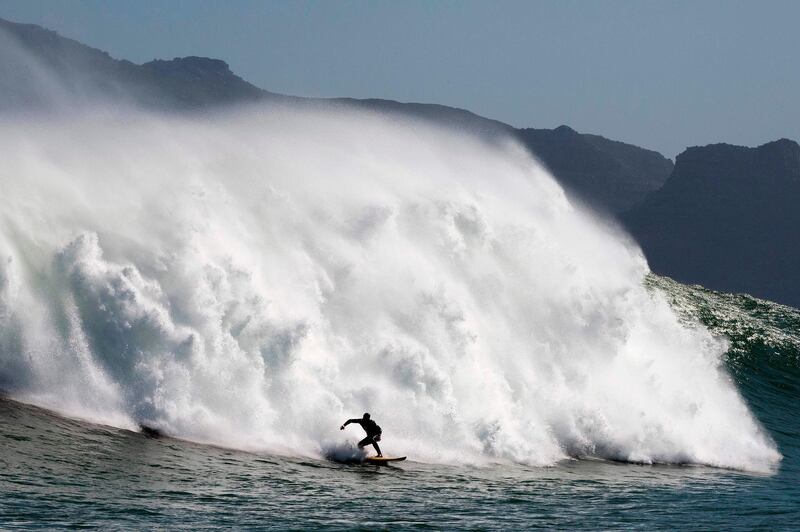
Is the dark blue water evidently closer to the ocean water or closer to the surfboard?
the ocean water

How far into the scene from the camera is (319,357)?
21.8 meters

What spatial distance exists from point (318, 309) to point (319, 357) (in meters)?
1.70

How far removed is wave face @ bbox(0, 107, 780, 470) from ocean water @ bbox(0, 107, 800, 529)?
6 cm

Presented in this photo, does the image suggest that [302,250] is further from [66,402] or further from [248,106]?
[248,106]

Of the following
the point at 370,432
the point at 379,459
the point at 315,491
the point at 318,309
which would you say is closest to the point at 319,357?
the point at 318,309

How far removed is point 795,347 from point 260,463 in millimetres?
34366

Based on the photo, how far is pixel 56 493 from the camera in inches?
571

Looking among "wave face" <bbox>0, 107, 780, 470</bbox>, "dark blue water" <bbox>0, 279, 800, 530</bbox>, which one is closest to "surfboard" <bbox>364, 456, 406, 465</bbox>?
"dark blue water" <bbox>0, 279, 800, 530</bbox>

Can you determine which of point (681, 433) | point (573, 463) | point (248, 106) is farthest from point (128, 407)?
point (248, 106)

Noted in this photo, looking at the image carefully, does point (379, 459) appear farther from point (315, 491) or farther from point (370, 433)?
point (315, 491)

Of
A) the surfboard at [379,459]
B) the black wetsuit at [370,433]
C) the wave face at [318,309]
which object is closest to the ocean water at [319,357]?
the wave face at [318,309]

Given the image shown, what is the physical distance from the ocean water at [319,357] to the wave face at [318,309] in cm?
6

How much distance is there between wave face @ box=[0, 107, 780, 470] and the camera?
65.6 feet

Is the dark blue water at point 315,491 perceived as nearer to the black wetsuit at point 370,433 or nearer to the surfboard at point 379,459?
the surfboard at point 379,459
